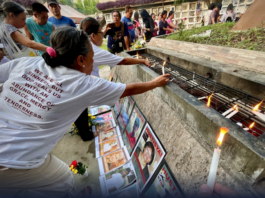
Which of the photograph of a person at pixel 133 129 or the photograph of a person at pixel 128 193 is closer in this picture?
the photograph of a person at pixel 128 193

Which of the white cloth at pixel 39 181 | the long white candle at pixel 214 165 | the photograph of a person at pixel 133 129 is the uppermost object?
the long white candle at pixel 214 165

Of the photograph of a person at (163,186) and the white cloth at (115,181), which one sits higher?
the photograph of a person at (163,186)

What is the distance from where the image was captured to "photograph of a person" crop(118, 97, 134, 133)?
3.31 m

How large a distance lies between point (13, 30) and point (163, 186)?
3.65 metres

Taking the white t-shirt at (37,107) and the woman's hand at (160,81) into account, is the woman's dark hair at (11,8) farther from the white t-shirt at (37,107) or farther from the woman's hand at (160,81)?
the woman's hand at (160,81)

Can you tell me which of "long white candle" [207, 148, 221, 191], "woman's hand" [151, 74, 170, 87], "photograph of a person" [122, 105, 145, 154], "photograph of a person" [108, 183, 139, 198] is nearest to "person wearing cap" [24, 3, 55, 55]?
"photograph of a person" [122, 105, 145, 154]

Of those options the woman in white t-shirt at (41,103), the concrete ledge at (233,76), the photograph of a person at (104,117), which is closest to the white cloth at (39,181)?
the woman in white t-shirt at (41,103)

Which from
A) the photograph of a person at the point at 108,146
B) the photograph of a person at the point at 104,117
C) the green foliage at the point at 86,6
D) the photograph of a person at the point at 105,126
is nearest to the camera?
the photograph of a person at the point at 108,146

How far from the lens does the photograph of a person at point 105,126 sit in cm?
377

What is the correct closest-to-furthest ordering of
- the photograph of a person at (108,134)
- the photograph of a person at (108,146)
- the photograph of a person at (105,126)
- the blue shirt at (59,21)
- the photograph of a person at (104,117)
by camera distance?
the photograph of a person at (108,146)
the photograph of a person at (108,134)
the photograph of a person at (105,126)
the blue shirt at (59,21)
the photograph of a person at (104,117)

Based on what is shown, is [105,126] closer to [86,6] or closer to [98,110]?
[98,110]

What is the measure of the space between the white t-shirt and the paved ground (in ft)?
5.06

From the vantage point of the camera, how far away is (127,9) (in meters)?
5.58

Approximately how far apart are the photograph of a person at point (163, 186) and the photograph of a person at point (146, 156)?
0.10 m
